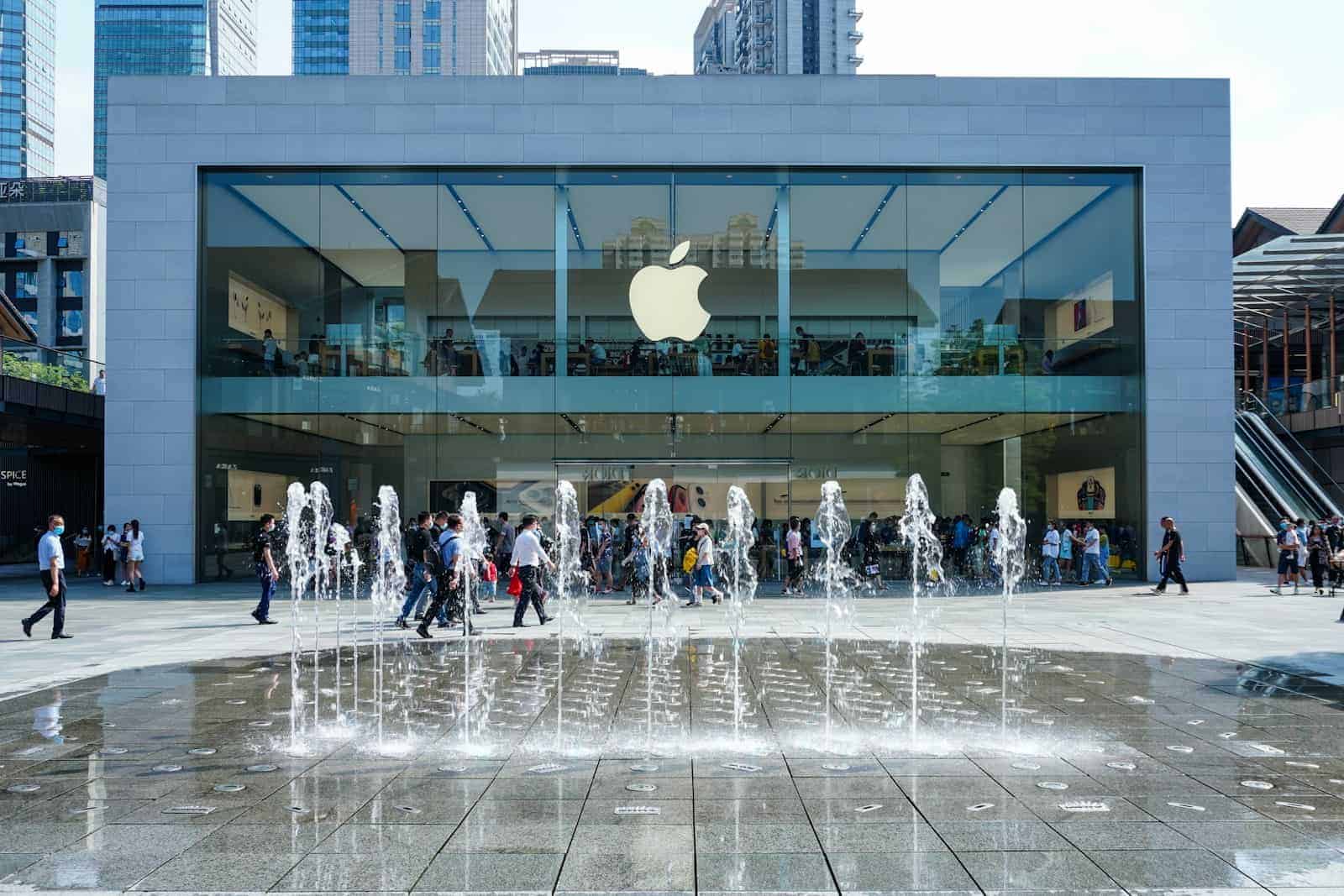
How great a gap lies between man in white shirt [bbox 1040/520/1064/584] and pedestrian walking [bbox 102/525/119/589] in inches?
807

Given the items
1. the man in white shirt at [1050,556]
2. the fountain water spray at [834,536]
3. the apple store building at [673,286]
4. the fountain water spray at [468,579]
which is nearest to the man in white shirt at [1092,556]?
the man in white shirt at [1050,556]

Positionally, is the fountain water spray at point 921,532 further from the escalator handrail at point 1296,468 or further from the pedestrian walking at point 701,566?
the escalator handrail at point 1296,468

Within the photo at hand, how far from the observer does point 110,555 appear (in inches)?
933

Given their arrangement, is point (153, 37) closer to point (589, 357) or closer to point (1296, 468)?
point (589, 357)

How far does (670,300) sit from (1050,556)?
34.3 ft

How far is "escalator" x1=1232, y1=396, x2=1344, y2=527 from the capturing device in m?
29.5

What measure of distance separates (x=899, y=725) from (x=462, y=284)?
18.9 metres

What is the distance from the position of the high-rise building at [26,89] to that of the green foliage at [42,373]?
435ft

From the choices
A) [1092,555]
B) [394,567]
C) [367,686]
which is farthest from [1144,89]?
[367,686]

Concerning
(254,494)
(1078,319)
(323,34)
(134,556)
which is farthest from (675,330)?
(323,34)

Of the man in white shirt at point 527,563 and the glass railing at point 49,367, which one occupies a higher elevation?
the glass railing at point 49,367

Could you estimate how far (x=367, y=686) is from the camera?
10.7m

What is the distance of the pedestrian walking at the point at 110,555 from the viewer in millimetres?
23172

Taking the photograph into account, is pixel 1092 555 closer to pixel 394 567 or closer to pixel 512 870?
pixel 394 567
